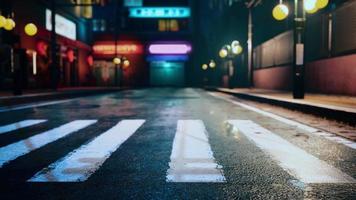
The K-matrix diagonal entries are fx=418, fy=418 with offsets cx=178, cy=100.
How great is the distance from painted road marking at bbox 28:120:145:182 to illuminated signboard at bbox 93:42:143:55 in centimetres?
5158

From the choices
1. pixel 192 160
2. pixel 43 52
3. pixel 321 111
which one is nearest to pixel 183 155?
pixel 192 160

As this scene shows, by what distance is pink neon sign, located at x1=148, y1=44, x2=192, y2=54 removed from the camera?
193 ft

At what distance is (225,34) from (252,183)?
52.4 meters

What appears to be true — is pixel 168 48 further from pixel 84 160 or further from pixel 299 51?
pixel 84 160

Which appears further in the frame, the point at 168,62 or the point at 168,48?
the point at 168,62

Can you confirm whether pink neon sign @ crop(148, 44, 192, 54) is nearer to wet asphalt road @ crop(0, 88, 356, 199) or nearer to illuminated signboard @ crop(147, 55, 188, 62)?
illuminated signboard @ crop(147, 55, 188, 62)

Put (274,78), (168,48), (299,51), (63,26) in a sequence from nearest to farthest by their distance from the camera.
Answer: (299,51) → (274,78) → (63,26) → (168,48)

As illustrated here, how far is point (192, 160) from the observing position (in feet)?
16.1

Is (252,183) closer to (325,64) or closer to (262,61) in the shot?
(325,64)

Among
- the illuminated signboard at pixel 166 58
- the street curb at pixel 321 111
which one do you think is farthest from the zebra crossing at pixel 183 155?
the illuminated signboard at pixel 166 58

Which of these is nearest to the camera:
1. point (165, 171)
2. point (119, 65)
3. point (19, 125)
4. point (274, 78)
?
point (165, 171)

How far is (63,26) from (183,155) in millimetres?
36120

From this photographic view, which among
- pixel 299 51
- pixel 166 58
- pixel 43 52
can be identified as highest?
pixel 166 58

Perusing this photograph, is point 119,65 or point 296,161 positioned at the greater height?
point 119,65
